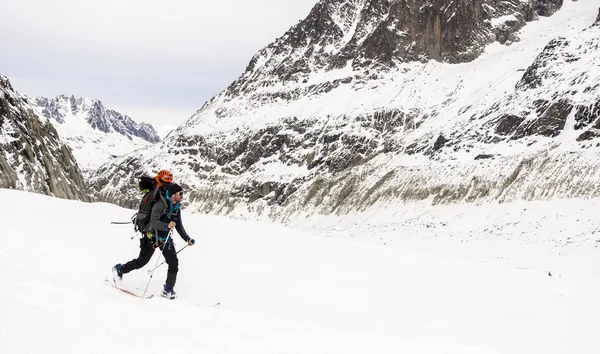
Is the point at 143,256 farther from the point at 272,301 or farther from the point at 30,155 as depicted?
the point at 30,155

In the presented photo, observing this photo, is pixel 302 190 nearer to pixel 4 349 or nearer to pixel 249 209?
pixel 249 209

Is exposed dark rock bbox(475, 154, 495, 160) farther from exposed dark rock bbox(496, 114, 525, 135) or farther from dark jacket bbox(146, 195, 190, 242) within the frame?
dark jacket bbox(146, 195, 190, 242)

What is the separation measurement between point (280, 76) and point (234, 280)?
126 meters

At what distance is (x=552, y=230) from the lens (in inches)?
1535

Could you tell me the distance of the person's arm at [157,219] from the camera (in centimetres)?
808

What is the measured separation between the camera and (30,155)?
45.6 m

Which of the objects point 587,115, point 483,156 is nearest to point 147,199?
point 587,115

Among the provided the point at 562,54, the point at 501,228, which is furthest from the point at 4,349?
the point at 562,54

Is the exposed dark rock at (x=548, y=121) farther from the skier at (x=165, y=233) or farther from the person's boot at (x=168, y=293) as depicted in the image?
the person's boot at (x=168, y=293)

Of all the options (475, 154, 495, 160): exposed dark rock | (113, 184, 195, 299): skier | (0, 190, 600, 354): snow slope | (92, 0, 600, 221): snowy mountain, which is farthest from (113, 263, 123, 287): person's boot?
(475, 154, 495, 160): exposed dark rock

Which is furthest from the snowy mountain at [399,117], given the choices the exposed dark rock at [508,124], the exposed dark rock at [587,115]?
the exposed dark rock at [508,124]

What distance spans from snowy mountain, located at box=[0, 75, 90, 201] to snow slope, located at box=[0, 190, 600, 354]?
3193 centimetres

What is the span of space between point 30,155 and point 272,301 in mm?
45083

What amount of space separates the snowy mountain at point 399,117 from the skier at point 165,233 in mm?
44719
